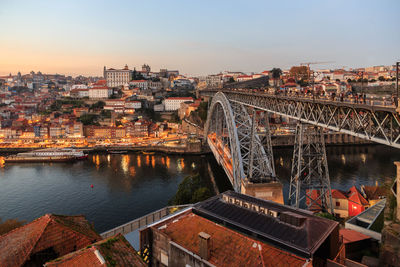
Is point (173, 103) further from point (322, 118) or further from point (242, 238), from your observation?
point (242, 238)

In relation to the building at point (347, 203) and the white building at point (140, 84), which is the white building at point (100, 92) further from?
the building at point (347, 203)

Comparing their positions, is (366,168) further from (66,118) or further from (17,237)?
(66,118)

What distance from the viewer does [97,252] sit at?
4812mm

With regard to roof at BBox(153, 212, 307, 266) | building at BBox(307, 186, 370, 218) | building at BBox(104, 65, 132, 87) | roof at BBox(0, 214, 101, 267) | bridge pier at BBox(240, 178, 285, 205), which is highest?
building at BBox(104, 65, 132, 87)

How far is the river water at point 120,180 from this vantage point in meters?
19.8

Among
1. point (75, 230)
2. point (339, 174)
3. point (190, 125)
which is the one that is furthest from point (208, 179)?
point (190, 125)

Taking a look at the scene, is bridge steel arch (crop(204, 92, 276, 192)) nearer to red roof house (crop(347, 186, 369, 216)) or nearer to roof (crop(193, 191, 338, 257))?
red roof house (crop(347, 186, 369, 216))

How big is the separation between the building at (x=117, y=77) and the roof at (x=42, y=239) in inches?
3099

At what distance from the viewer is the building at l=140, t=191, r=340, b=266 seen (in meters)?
5.24

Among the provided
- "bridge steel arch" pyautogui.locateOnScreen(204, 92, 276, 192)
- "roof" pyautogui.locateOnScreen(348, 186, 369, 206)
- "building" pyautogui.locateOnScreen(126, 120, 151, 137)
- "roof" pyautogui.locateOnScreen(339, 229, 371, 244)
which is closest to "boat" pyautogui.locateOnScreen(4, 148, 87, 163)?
"building" pyautogui.locateOnScreen(126, 120, 151, 137)

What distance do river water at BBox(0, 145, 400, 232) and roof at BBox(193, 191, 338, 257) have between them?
11301mm

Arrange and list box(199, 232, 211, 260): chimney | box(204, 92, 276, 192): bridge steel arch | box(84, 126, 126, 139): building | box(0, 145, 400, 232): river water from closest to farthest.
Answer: box(199, 232, 211, 260): chimney, box(204, 92, 276, 192): bridge steel arch, box(0, 145, 400, 232): river water, box(84, 126, 126, 139): building

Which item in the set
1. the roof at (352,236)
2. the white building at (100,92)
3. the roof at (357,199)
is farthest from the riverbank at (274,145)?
the roof at (352,236)

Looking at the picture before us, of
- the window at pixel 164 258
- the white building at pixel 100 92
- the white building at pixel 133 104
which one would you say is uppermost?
the white building at pixel 100 92
